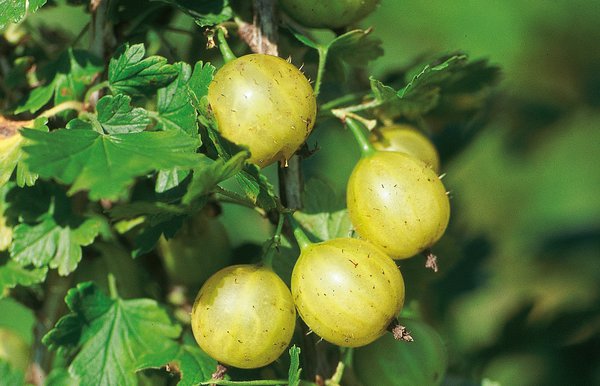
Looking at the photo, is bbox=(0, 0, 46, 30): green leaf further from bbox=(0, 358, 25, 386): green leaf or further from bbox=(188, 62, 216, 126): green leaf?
bbox=(0, 358, 25, 386): green leaf

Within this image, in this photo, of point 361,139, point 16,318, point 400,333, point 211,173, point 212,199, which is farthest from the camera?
point 16,318

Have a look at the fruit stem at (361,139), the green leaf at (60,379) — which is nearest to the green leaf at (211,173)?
the fruit stem at (361,139)

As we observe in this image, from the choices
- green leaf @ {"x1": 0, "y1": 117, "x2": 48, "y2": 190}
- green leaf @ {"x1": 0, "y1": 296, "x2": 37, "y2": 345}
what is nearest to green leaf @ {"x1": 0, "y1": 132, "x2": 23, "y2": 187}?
green leaf @ {"x1": 0, "y1": 117, "x2": 48, "y2": 190}

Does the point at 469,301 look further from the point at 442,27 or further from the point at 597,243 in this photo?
the point at 442,27

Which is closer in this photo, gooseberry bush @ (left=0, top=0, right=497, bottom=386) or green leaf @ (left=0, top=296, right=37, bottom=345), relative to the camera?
gooseberry bush @ (left=0, top=0, right=497, bottom=386)

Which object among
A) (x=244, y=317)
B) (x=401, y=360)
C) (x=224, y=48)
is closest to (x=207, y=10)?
(x=224, y=48)

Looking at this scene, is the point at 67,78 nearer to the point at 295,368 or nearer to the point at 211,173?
the point at 211,173

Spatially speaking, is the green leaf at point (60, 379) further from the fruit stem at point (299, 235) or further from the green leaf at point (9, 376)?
the fruit stem at point (299, 235)
